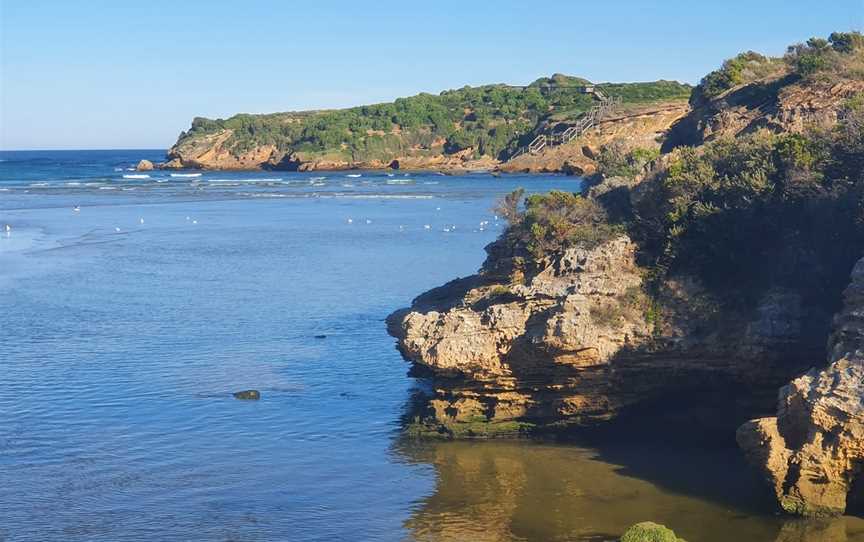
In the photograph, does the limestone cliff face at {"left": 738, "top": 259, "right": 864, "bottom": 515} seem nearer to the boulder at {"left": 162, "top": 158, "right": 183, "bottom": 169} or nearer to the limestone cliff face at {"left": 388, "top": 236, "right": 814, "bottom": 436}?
the limestone cliff face at {"left": 388, "top": 236, "right": 814, "bottom": 436}

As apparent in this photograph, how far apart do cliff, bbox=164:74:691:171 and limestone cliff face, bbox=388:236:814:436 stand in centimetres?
11133

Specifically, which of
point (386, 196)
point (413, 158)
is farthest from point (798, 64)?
point (413, 158)

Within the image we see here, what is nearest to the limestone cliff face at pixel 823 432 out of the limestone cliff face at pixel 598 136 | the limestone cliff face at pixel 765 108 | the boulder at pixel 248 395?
the limestone cliff face at pixel 765 108

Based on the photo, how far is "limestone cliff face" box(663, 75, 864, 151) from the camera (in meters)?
28.4

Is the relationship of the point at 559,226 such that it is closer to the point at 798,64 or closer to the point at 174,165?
the point at 798,64

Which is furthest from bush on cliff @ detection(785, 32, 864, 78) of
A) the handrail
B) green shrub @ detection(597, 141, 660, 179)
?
the handrail

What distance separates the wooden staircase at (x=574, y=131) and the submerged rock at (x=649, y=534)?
97072mm

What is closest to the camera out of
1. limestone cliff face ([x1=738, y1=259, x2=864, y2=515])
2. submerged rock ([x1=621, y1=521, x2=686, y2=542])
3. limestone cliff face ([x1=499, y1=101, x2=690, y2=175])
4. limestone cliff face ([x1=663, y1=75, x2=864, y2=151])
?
submerged rock ([x1=621, y1=521, x2=686, y2=542])

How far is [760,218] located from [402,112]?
140m

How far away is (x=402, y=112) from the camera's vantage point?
15925 cm

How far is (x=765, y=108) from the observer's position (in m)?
31.4

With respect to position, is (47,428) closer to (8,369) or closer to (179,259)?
(8,369)

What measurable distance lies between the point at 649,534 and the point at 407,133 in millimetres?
139605

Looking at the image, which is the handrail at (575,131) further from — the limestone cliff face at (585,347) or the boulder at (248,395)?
the limestone cliff face at (585,347)
